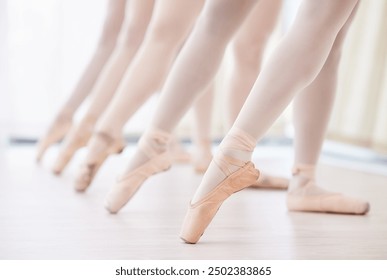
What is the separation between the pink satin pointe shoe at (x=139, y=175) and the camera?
1.60 metres

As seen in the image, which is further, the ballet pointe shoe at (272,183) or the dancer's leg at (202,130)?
the dancer's leg at (202,130)

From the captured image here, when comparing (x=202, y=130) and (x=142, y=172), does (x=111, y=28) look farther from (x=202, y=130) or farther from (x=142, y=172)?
(x=142, y=172)

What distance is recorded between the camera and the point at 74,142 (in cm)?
243

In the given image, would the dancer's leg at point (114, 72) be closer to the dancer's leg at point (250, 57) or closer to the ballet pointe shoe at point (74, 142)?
the ballet pointe shoe at point (74, 142)

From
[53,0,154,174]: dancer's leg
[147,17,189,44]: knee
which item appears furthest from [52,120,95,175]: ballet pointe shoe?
[147,17,189,44]: knee

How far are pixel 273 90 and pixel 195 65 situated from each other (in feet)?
0.70

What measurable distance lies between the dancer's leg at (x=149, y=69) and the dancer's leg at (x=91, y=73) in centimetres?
58

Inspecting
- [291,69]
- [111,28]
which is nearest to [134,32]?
[111,28]

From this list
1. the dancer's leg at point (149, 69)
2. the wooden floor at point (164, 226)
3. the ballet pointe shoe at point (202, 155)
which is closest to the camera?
the wooden floor at point (164, 226)

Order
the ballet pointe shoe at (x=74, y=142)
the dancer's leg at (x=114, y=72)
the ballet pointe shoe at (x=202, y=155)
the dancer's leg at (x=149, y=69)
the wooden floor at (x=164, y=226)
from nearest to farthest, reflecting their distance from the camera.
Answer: the wooden floor at (x=164, y=226), the dancer's leg at (x=149, y=69), the dancer's leg at (x=114, y=72), the ballet pointe shoe at (x=74, y=142), the ballet pointe shoe at (x=202, y=155)

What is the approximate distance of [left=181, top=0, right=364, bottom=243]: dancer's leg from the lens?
134 centimetres

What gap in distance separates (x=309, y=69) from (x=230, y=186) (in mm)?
247

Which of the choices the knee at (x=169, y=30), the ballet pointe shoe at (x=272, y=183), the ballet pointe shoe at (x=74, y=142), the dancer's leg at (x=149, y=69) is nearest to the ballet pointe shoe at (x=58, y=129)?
the ballet pointe shoe at (x=74, y=142)
